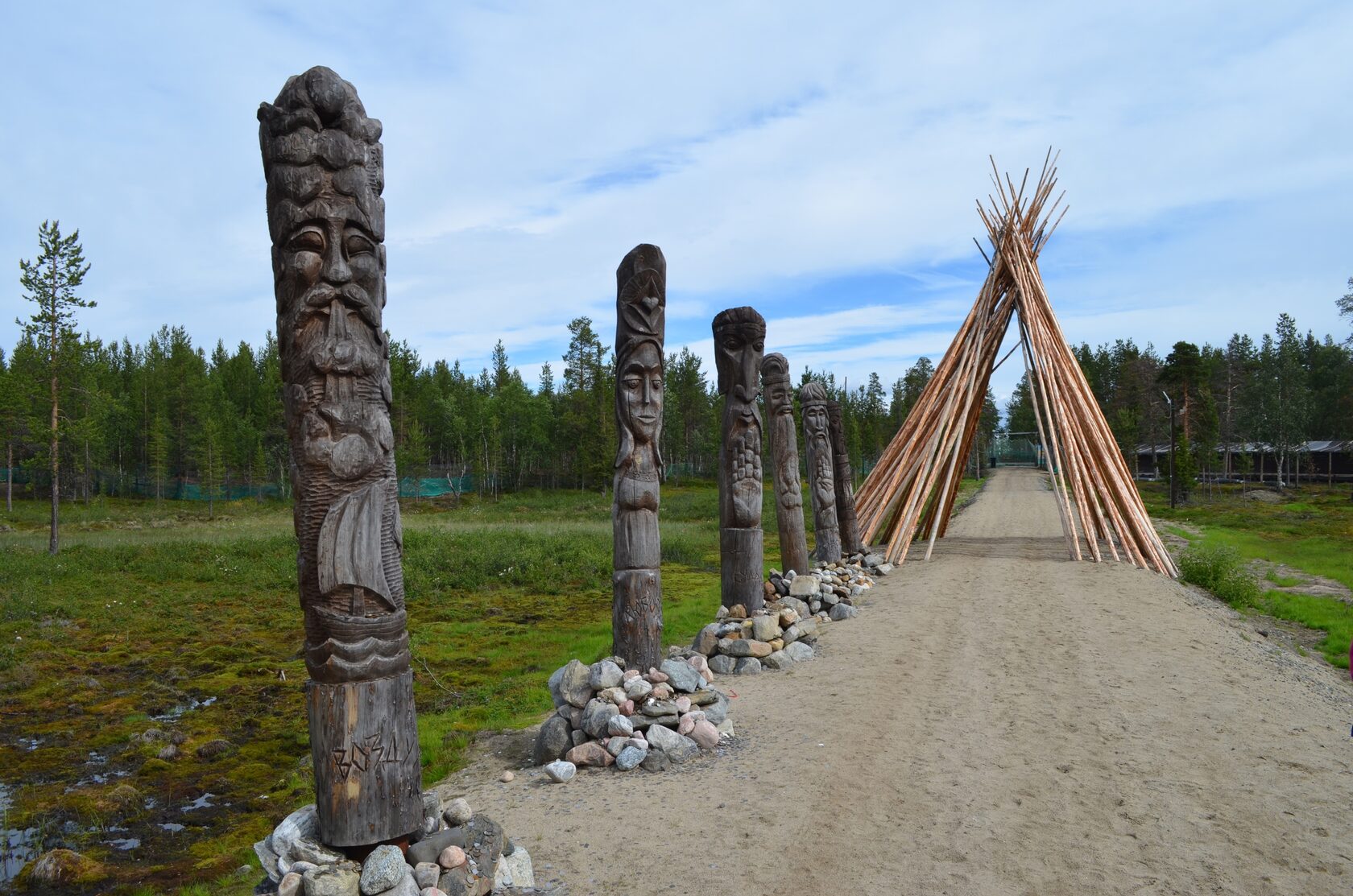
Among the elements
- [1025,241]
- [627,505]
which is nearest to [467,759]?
[627,505]

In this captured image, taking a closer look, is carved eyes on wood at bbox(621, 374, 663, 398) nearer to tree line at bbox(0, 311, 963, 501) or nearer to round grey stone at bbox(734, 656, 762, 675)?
round grey stone at bbox(734, 656, 762, 675)

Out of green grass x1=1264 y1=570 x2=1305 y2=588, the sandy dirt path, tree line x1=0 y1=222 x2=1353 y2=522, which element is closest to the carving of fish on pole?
the sandy dirt path

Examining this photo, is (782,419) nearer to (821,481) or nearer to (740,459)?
(821,481)

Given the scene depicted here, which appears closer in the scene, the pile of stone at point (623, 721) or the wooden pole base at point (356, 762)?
the wooden pole base at point (356, 762)

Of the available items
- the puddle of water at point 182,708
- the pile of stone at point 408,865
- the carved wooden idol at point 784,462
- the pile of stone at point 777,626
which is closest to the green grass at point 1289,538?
the pile of stone at point 777,626

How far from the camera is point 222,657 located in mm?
11773

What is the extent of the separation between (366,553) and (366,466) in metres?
0.46

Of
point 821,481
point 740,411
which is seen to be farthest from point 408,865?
point 821,481

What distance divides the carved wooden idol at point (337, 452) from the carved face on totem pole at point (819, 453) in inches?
443

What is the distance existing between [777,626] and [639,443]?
11.2 feet

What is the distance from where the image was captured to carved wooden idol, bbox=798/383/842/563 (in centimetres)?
1503

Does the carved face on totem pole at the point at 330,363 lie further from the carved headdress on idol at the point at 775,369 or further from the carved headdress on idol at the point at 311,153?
the carved headdress on idol at the point at 775,369

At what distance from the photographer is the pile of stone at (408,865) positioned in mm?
4035

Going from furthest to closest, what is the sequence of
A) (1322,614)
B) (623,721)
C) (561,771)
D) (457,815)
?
1. (1322,614)
2. (623,721)
3. (561,771)
4. (457,815)
